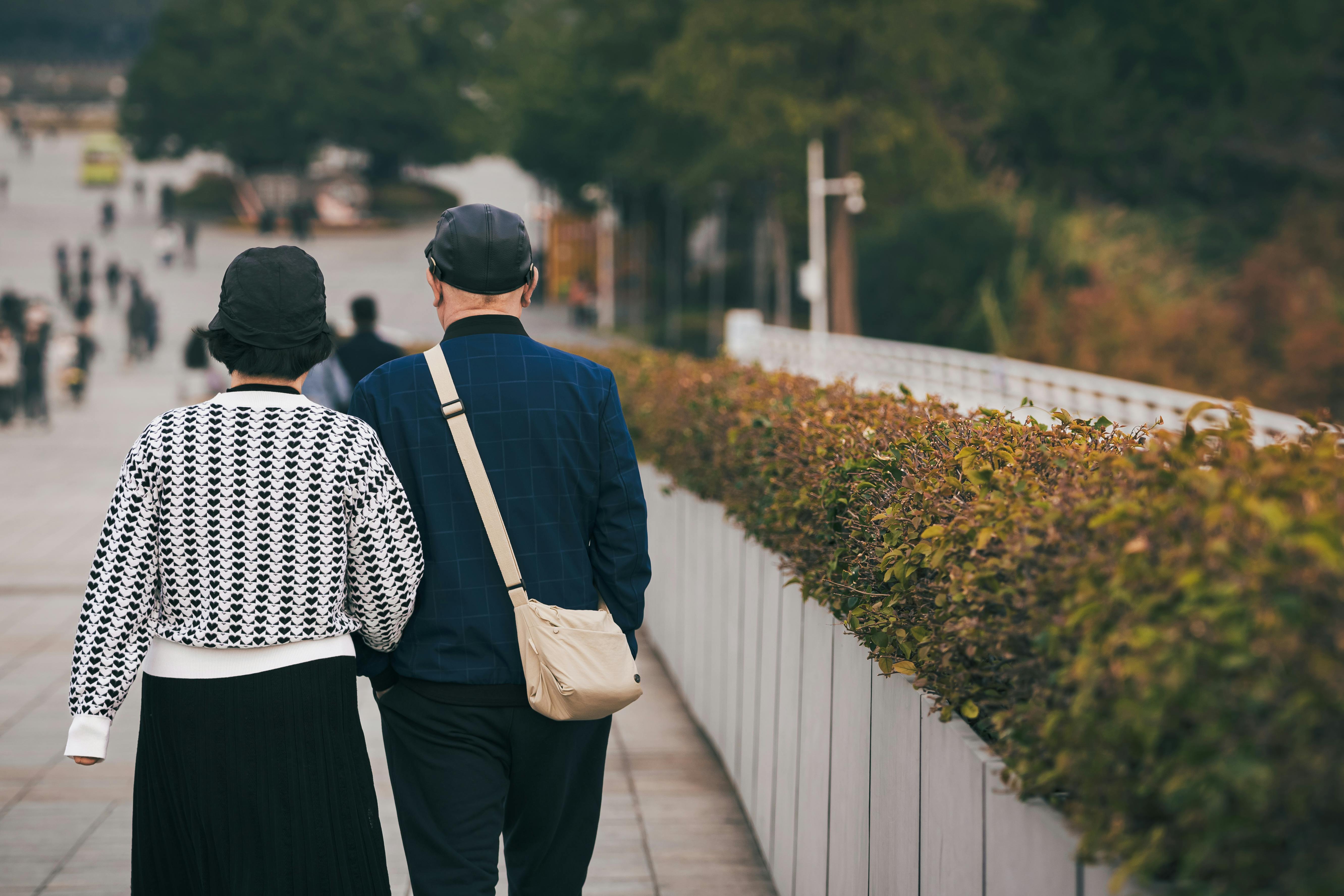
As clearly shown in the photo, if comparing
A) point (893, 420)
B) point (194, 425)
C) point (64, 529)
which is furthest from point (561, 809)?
point (64, 529)

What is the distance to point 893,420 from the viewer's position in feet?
12.6

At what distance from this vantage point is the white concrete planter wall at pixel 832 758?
2303 mm

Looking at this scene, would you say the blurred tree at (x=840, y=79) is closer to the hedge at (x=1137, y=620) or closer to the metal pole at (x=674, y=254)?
the metal pole at (x=674, y=254)

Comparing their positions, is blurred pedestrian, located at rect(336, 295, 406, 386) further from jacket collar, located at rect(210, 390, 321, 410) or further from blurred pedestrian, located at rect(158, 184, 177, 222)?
blurred pedestrian, located at rect(158, 184, 177, 222)

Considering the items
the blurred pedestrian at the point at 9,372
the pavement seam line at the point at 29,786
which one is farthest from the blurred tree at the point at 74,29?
the pavement seam line at the point at 29,786

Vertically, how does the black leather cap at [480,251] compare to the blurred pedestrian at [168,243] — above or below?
above

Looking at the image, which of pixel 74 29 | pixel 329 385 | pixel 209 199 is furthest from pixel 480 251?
pixel 74 29

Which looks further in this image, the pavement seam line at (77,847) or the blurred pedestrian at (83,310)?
the blurred pedestrian at (83,310)

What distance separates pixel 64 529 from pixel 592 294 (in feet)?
142

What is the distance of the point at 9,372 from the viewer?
20.2 metres

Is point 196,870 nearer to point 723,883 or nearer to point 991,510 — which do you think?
point 991,510

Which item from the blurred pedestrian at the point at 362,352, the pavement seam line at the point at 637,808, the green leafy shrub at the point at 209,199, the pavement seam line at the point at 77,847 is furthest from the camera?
the green leafy shrub at the point at 209,199

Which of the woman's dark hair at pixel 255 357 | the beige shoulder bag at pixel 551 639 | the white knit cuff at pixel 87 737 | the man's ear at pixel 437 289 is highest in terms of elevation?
the man's ear at pixel 437 289

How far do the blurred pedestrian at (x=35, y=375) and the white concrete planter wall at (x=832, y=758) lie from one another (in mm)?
17055
